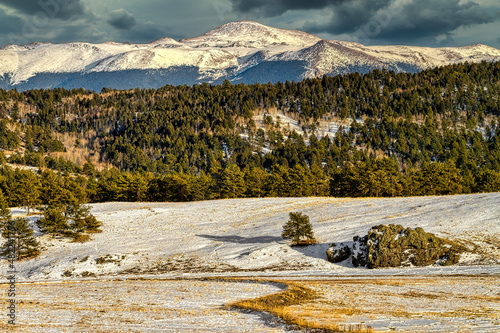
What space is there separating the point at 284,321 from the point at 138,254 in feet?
125

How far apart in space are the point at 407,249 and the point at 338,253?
7886 mm

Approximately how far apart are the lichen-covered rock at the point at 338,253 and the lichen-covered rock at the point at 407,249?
3.37 meters

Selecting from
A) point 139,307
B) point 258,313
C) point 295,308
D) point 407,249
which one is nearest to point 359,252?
point 407,249

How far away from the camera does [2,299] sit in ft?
112

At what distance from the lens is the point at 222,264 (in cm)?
5234

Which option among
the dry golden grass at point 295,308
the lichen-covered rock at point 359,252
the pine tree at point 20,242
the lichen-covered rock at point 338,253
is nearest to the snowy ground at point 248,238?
the lichen-covered rock at point 338,253

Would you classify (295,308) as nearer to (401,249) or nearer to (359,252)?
(359,252)

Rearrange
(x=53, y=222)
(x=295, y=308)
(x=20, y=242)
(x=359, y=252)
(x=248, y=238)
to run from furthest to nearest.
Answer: (x=53, y=222) < (x=248, y=238) < (x=20, y=242) < (x=359, y=252) < (x=295, y=308)

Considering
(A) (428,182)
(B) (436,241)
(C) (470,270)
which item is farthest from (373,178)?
(C) (470,270)

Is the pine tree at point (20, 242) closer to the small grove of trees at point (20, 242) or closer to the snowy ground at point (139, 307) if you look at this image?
the small grove of trees at point (20, 242)

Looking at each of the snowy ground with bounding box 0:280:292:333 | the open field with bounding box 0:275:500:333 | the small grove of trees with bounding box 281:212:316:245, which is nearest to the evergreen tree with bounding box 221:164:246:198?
the small grove of trees with bounding box 281:212:316:245

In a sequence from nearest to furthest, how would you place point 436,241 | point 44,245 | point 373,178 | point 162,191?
point 436,241
point 44,245
point 373,178
point 162,191

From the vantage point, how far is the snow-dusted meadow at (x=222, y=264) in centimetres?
2717

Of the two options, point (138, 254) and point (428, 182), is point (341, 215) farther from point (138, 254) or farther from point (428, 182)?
point (428, 182)
